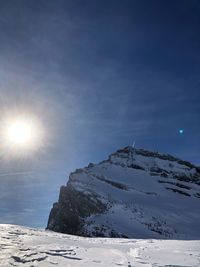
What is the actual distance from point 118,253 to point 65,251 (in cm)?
168

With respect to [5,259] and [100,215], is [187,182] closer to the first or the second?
[100,215]

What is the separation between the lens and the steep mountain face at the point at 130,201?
68062mm

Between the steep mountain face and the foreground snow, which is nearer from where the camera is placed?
the foreground snow

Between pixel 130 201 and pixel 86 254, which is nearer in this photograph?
pixel 86 254

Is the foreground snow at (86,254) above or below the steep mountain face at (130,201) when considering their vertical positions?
below

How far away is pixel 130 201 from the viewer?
287 feet

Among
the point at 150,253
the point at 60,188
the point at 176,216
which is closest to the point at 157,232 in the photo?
the point at 176,216

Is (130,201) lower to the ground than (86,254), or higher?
higher

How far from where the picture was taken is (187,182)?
403ft

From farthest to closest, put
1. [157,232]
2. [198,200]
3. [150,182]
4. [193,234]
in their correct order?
[150,182], [198,200], [193,234], [157,232]

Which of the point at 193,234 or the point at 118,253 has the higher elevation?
the point at 193,234

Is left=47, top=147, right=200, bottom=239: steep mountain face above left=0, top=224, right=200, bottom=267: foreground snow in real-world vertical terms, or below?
above

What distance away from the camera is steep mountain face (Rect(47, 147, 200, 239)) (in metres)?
68.1

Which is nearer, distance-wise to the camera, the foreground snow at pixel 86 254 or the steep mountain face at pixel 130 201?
the foreground snow at pixel 86 254
